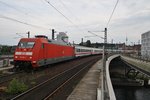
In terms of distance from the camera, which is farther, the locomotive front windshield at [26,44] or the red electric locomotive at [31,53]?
the locomotive front windshield at [26,44]

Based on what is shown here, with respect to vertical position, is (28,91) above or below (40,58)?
below

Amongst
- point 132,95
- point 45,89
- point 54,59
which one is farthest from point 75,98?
point 132,95

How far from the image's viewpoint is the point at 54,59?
90.8 ft

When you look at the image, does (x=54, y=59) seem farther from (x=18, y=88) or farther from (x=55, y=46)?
(x=18, y=88)

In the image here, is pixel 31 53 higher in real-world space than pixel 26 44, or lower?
lower

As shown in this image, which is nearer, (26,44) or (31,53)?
(31,53)

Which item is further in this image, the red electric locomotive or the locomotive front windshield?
the locomotive front windshield

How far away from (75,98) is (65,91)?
6.29 feet

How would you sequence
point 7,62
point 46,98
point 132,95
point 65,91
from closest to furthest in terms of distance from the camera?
point 46,98 → point 65,91 → point 7,62 → point 132,95

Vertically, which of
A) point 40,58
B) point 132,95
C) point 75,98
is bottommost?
point 132,95

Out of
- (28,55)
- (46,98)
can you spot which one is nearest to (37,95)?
(46,98)

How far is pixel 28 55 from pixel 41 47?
1.59 m

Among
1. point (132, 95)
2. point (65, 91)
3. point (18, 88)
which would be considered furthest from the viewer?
point (132, 95)

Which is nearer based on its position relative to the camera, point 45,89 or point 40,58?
point 45,89
